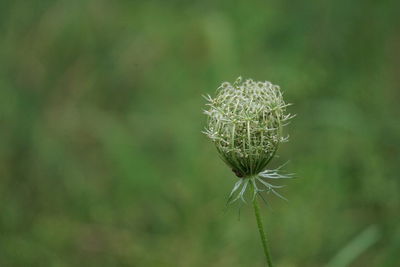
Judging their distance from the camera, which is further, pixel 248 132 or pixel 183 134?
pixel 183 134

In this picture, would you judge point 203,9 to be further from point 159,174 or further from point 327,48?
point 159,174

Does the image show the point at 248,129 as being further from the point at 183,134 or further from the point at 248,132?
the point at 183,134

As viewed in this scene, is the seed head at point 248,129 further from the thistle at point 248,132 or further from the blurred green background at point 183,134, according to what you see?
the blurred green background at point 183,134

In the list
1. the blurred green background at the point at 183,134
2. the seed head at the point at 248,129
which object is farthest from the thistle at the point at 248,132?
the blurred green background at the point at 183,134

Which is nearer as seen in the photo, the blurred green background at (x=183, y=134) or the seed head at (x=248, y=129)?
the seed head at (x=248, y=129)

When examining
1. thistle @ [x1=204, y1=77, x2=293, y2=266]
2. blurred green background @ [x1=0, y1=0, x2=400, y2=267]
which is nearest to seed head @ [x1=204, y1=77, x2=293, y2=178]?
thistle @ [x1=204, y1=77, x2=293, y2=266]

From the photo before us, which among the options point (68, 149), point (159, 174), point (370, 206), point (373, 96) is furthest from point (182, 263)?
point (373, 96)

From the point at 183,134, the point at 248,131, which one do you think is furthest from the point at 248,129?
the point at 183,134
